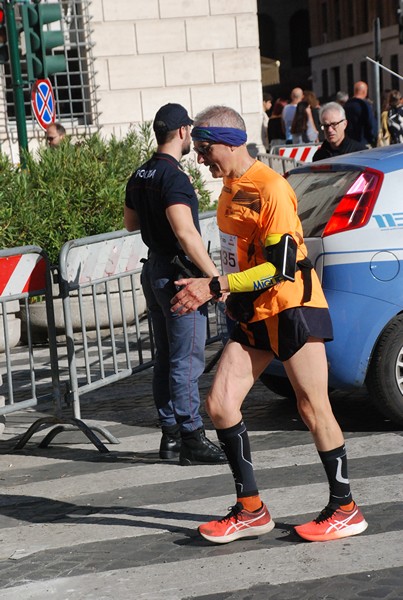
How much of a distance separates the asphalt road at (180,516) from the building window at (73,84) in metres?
13.5

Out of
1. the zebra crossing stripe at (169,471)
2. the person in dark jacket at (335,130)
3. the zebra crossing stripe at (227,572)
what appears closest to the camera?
the zebra crossing stripe at (227,572)

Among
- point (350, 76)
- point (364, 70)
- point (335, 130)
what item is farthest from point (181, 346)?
point (350, 76)

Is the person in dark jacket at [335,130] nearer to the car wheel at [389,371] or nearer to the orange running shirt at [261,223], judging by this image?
the car wheel at [389,371]

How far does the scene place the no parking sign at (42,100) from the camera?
16953mm

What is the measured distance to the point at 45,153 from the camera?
11273 millimetres

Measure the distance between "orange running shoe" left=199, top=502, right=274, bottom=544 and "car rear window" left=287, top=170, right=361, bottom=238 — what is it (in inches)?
82.2

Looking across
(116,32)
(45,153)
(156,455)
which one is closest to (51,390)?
(156,455)

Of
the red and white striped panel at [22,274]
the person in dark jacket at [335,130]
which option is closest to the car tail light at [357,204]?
the red and white striped panel at [22,274]

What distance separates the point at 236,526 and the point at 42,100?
1237 cm

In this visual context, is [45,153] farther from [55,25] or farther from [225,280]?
[55,25]

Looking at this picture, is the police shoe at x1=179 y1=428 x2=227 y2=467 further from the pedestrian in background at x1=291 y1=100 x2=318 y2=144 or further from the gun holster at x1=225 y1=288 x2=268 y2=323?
the pedestrian in background at x1=291 y1=100 x2=318 y2=144

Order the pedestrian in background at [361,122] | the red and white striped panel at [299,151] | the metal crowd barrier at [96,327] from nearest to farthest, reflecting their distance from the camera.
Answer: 1. the metal crowd barrier at [96,327]
2. the pedestrian in background at [361,122]
3. the red and white striped panel at [299,151]

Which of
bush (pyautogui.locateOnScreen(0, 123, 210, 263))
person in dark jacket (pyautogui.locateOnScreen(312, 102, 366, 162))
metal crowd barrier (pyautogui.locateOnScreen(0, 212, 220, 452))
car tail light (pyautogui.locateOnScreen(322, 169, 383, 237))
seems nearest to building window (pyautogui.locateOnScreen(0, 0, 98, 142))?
bush (pyautogui.locateOnScreen(0, 123, 210, 263))

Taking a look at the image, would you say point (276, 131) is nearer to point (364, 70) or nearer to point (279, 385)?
point (279, 385)
